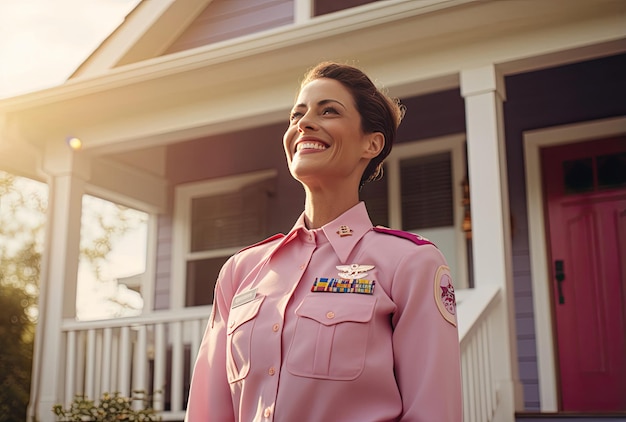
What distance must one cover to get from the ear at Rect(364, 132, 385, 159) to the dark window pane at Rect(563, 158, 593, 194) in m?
4.66

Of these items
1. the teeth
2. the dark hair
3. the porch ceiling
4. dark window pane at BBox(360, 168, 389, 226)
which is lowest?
the teeth

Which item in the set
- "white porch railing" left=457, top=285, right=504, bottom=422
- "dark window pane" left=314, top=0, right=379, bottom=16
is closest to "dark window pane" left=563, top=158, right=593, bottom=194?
"white porch railing" left=457, top=285, right=504, bottom=422

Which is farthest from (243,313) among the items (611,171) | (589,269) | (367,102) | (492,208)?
(611,171)

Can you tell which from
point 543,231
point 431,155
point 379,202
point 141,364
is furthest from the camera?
point 379,202

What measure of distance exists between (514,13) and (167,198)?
14.0ft

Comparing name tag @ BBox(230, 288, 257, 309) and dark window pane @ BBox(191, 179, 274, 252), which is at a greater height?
dark window pane @ BBox(191, 179, 274, 252)

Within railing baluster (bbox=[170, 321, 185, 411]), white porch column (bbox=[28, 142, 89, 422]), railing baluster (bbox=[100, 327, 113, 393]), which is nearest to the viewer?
railing baluster (bbox=[170, 321, 185, 411])

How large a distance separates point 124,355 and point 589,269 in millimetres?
3363

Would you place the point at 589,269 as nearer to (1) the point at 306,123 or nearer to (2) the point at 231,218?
(2) the point at 231,218

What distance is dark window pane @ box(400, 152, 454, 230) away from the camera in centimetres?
651

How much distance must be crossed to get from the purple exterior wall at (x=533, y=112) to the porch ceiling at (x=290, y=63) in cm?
135

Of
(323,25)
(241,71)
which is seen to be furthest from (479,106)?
(241,71)

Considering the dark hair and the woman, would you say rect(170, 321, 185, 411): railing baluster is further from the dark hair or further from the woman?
the dark hair

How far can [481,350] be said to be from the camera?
4.41 metres
